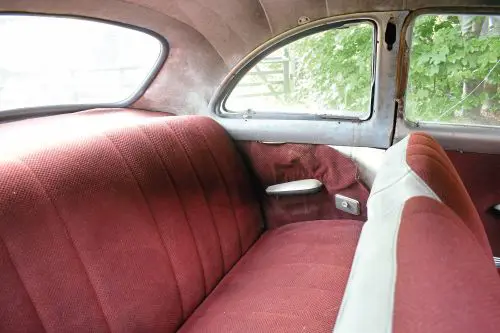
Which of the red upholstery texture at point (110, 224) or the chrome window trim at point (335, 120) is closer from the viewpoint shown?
the red upholstery texture at point (110, 224)

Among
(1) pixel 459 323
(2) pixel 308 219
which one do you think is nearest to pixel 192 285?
(2) pixel 308 219

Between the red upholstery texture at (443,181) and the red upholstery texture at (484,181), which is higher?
the red upholstery texture at (443,181)

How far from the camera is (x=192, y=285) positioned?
1.52 metres

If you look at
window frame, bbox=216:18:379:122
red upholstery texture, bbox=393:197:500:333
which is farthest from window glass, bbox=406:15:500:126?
red upholstery texture, bbox=393:197:500:333

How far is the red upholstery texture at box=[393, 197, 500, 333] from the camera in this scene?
61cm

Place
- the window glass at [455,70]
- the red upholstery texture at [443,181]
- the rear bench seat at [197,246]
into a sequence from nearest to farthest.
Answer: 1. the rear bench seat at [197,246]
2. the red upholstery texture at [443,181]
3. the window glass at [455,70]

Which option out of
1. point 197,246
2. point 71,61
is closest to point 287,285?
point 197,246

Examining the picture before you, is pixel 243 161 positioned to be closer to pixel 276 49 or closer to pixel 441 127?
pixel 276 49

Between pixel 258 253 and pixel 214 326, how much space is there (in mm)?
521

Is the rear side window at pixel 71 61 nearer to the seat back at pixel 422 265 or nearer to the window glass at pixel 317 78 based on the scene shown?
the window glass at pixel 317 78

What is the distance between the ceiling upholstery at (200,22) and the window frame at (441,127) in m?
0.05

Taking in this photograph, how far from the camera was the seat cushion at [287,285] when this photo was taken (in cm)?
138

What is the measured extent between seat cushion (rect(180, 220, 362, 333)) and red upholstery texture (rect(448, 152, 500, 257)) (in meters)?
0.49

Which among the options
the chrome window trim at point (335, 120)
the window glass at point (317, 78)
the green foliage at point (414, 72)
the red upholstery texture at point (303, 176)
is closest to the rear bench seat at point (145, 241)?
the red upholstery texture at point (303, 176)
